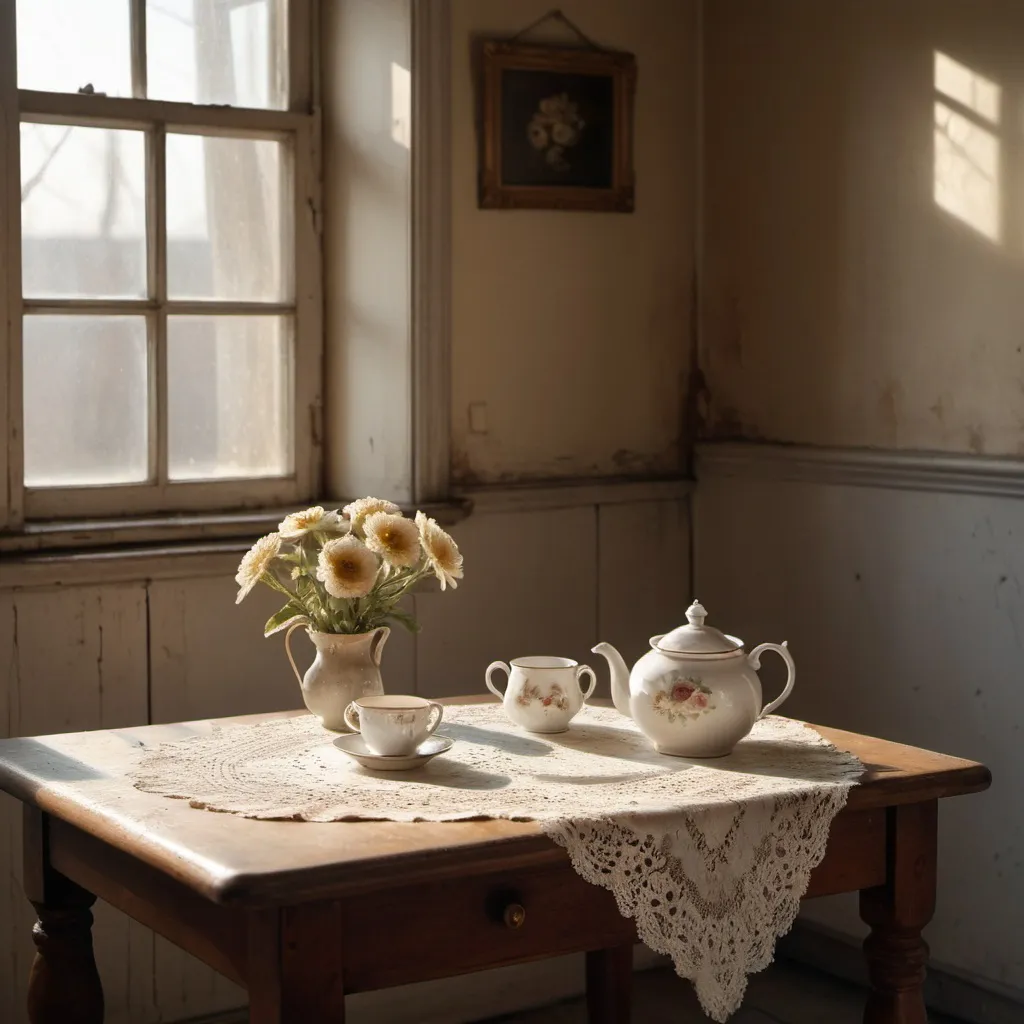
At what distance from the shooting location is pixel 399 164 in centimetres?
338

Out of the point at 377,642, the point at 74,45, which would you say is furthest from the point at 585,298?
the point at 377,642

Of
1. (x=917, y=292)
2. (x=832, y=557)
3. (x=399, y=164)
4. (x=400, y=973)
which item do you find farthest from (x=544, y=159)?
(x=400, y=973)

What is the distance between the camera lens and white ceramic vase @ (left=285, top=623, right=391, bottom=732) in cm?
253

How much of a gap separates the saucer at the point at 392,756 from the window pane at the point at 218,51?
160 cm

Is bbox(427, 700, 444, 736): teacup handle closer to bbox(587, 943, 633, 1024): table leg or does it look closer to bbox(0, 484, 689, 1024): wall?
bbox(587, 943, 633, 1024): table leg

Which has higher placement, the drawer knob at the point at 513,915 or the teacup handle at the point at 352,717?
the teacup handle at the point at 352,717

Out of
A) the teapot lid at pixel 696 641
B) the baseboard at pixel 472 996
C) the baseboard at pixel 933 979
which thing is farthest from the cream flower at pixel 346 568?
the baseboard at pixel 933 979

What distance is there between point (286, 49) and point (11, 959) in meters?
1.90

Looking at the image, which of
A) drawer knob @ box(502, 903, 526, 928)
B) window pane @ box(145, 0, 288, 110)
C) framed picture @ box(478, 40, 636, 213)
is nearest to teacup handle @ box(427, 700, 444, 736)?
drawer knob @ box(502, 903, 526, 928)

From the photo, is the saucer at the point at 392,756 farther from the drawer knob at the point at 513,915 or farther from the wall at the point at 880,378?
the wall at the point at 880,378

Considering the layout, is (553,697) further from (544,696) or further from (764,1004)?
(764,1004)

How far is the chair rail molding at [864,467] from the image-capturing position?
320 centimetres

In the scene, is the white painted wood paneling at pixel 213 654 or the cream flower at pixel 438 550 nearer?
the cream flower at pixel 438 550

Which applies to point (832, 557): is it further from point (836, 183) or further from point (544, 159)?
point (544, 159)
